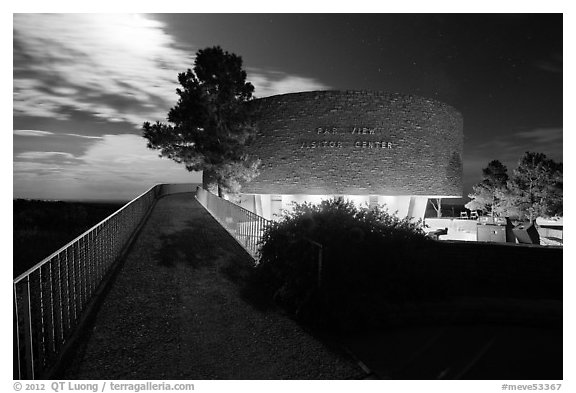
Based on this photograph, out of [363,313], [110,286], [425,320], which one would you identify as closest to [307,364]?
[363,313]

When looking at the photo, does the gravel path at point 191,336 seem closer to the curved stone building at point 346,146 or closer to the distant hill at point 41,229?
the distant hill at point 41,229

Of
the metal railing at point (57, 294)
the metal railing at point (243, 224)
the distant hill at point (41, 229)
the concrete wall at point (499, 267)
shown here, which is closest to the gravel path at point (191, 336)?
the metal railing at point (57, 294)

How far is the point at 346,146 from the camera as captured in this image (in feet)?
74.5

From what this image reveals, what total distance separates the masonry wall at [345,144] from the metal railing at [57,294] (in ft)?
48.6

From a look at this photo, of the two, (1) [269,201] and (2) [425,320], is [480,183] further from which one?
(2) [425,320]

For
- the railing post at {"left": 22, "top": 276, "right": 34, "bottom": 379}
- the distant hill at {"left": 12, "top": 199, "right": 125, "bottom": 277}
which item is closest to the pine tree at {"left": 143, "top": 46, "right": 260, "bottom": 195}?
the distant hill at {"left": 12, "top": 199, "right": 125, "bottom": 277}

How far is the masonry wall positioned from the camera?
22.7 meters

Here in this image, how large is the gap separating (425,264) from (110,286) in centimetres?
520

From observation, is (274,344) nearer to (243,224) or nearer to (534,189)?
(243,224)

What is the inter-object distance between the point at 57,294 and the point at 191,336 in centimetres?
171

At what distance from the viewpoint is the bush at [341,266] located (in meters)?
5.29

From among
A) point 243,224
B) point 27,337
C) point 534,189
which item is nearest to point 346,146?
point 243,224
